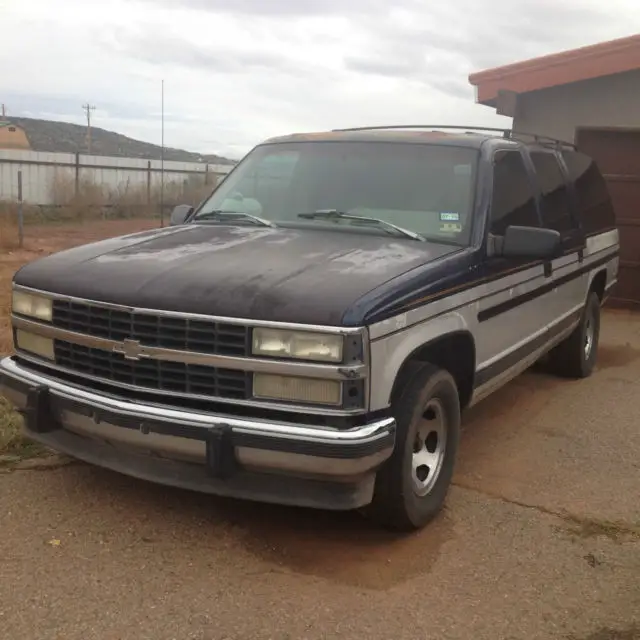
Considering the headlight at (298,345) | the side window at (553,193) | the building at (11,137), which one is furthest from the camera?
the building at (11,137)

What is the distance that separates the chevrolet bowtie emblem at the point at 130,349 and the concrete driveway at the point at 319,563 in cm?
88

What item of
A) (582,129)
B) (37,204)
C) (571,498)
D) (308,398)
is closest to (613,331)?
(582,129)

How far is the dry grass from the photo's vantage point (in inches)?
192

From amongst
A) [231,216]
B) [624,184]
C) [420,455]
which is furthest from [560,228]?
[624,184]

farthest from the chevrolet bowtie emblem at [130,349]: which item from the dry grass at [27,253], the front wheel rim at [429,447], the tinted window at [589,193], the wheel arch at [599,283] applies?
the wheel arch at [599,283]

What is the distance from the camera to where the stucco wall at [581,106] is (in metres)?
10.3

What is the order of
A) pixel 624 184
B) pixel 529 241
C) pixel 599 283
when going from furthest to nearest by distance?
pixel 624 184 < pixel 599 283 < pixel 529 241

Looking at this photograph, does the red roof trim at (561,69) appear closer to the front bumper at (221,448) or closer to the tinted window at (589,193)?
the tinted window at (589,193)

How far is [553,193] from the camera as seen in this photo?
19.2 feet

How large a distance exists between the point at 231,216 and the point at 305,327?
1850 millimetres

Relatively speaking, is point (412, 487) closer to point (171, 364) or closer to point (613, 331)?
point (171, 364)

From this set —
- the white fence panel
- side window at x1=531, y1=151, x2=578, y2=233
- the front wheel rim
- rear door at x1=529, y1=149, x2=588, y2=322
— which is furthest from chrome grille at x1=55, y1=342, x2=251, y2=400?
the white fence panel

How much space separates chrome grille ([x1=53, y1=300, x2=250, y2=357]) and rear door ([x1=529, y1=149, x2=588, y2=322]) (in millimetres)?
2843

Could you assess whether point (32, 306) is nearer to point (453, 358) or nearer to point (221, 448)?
point (221, 448)
